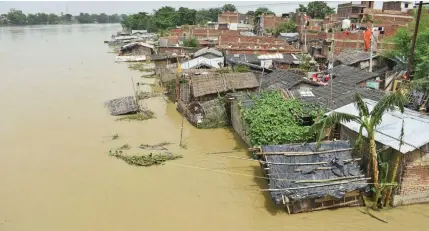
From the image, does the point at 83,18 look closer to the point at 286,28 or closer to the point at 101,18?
the point at 101,18

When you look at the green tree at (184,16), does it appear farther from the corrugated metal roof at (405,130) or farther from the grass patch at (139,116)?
the corrugated metal roof at (405,130)

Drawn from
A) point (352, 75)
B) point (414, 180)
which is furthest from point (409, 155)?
point (352, 75)

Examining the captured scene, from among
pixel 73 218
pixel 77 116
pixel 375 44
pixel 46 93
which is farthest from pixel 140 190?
pixel 375 44

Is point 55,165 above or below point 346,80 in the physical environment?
below

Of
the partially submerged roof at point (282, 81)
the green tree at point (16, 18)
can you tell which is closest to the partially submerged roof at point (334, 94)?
the partially submerged roof at point (282, 81)

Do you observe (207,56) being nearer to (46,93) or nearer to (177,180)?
(46,93)

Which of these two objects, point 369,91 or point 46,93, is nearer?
point 369,91
